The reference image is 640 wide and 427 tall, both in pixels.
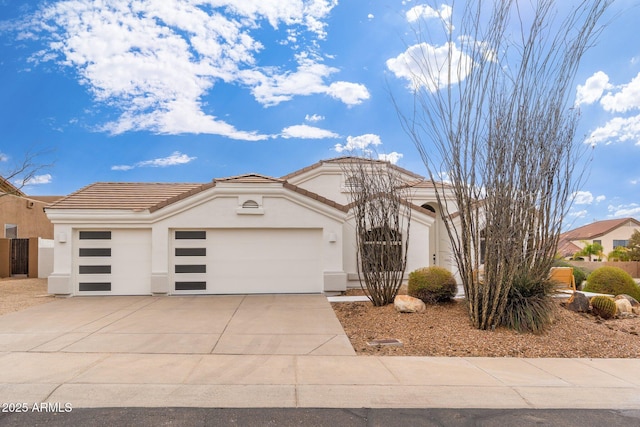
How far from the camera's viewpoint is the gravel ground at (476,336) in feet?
24.2

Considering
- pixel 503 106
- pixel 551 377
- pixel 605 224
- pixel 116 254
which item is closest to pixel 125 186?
pixel 116 254

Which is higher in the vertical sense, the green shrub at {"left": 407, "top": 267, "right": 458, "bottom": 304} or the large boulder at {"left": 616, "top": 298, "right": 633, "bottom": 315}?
the green shrub at {"left": 407, "top": 267, "right": 458, "bottom": 304}

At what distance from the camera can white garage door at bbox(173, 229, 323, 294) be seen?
13.7 m

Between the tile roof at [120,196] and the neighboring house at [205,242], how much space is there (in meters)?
0.06

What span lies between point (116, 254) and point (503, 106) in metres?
12.2

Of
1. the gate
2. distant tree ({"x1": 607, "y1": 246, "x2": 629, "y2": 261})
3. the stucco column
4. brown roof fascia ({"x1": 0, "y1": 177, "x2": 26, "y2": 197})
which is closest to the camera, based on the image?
the stucco column

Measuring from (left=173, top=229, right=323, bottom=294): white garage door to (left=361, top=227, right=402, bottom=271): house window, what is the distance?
307 centimetres

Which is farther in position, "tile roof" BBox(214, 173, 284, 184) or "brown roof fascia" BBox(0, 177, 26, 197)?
"brown roof fascia" BBox(0, 177, 26, 197)

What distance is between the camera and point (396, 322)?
30.2 ft

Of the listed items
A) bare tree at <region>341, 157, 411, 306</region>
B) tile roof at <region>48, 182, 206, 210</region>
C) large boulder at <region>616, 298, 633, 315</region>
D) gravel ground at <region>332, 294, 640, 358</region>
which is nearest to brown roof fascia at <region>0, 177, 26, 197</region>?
tile roof at <region>48, 182, 206, 210</region>

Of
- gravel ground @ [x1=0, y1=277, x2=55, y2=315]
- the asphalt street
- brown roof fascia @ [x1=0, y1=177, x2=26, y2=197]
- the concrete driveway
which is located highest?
brown roof fascia @ [x1=0, y1=177, x2=26, y2=197]

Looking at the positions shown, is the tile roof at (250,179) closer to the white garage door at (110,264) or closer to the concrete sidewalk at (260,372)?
the white garage door at (110,264)

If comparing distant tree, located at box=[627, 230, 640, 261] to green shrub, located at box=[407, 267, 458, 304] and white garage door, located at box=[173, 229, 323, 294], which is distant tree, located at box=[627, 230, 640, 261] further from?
white garage door, located at box=[173, 229, 323, 294]

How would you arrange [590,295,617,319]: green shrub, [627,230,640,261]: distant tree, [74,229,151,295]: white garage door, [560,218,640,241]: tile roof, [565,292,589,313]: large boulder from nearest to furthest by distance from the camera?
[590,295,617,319]: green shrub
[565,292,589,313]: large boulder
[74,229,151,295]: white garage door
[627,230,640,261]: distant tree
[560,218,640,241]: tile roof
